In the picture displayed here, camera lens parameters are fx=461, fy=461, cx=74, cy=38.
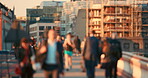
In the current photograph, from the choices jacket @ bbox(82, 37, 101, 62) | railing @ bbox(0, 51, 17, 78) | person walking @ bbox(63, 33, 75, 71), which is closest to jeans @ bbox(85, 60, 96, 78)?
jacket @ bbox(82, 37, 101, 62)

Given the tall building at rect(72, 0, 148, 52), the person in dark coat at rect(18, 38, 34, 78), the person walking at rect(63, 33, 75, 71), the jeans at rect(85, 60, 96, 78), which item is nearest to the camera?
the person in dark coat at rect(18, 38, 34, 78)

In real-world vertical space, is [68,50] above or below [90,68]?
above

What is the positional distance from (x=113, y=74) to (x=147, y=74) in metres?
1.95

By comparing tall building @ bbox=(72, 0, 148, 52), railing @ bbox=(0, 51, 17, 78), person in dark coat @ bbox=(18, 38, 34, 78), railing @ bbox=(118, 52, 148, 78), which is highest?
tall building @ bbox=(72, 0, 148, 52)

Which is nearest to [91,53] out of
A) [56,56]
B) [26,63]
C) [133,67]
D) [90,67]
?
[90,67]

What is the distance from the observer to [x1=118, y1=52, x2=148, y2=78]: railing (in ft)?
53.0

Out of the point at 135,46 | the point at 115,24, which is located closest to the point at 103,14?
the point at 115,24

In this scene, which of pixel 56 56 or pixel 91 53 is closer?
pixel 56 56

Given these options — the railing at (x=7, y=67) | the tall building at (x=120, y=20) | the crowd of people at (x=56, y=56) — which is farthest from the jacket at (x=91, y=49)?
the tall building at (x=120, y=20)

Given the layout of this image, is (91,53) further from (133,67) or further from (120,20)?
(120,20)

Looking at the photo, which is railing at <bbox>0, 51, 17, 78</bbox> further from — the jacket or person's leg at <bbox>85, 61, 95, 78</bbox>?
the jacket

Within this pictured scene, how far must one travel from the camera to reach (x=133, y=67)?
18500mm

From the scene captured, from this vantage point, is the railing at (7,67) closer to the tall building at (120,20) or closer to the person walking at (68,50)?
the person walking at (68,50)

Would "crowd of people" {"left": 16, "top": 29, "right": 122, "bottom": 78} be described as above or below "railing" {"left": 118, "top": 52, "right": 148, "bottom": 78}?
above
